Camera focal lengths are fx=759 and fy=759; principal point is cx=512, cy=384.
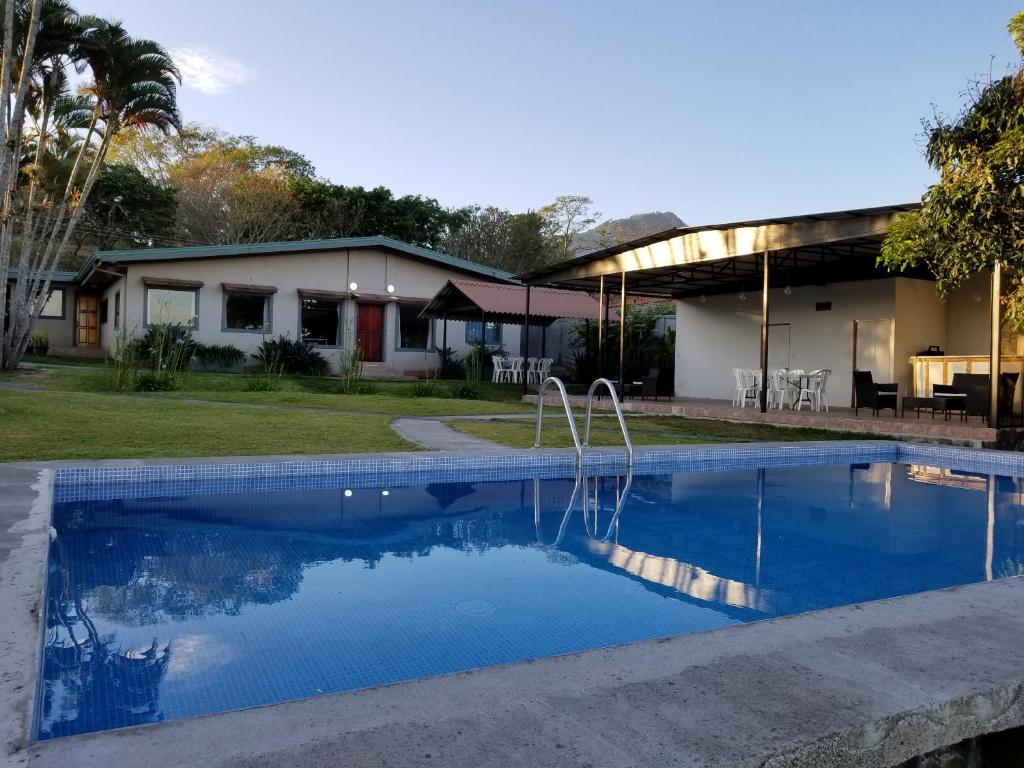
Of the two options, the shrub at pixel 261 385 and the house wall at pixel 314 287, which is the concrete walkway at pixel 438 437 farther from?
the house wall at pixel 314 287

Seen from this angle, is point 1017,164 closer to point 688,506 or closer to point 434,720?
point 688,506

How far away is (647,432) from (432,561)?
6450 mm

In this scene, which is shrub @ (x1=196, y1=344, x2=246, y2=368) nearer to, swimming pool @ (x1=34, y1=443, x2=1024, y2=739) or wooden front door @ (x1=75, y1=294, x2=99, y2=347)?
wooden front door @ (x1=75, y1=294, x2=99, y2=347)

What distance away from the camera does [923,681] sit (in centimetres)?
218

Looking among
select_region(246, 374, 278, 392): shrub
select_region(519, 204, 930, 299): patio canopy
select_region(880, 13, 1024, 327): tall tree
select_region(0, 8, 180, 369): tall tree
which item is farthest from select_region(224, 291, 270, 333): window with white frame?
select_region(880, 13, 1024, 327): tall tree

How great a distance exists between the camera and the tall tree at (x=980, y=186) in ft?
25.2

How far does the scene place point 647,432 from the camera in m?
10.7

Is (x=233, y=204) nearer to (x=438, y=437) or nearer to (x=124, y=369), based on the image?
(x=124, y=369)

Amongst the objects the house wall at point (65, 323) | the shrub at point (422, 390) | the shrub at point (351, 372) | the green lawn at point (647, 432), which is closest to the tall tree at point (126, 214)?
the house wall at point (65, 323)

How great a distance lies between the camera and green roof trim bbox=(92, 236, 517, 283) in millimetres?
17906

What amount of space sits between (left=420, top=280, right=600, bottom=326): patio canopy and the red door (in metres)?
1.63

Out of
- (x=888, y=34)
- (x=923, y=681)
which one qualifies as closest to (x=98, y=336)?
(x=888, y=34)

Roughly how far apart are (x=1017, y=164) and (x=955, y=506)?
3.48 meters

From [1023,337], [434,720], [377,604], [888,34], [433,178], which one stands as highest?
[433,178]
